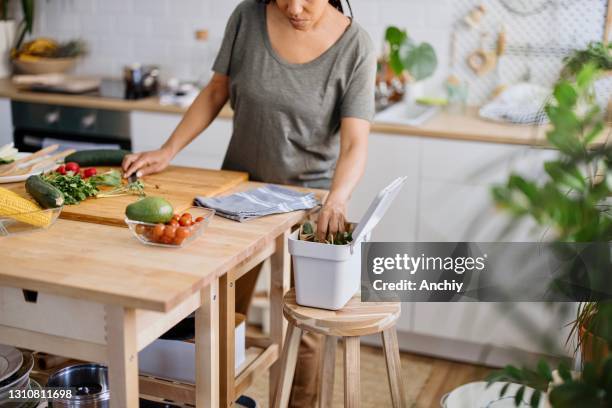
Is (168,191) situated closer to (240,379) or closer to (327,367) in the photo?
(240,379)

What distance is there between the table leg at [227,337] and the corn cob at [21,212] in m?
0.49

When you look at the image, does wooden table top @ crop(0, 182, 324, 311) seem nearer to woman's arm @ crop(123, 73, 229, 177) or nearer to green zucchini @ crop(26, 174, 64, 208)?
green zucchini @ crop(26, 174, 64, 208)

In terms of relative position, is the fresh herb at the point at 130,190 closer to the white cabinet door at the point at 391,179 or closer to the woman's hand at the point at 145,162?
the woman's hand at the point at 145,162

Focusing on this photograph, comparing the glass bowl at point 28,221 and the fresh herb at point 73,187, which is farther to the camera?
the fresh herb at point 73,187

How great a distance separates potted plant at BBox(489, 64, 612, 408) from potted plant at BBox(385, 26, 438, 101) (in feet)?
9.47

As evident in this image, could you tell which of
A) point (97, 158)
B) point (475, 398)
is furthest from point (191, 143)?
point (475, 398)

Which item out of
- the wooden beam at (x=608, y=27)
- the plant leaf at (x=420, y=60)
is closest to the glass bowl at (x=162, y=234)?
the plant leaf at (x=420, y=60)

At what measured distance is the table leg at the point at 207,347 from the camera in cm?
201

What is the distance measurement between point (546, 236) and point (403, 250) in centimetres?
66

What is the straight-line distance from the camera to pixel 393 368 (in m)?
2.20

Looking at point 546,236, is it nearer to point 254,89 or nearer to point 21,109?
point 254,89

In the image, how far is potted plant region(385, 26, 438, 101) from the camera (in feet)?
12.4

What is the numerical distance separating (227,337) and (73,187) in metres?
0.62

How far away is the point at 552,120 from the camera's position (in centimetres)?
95
